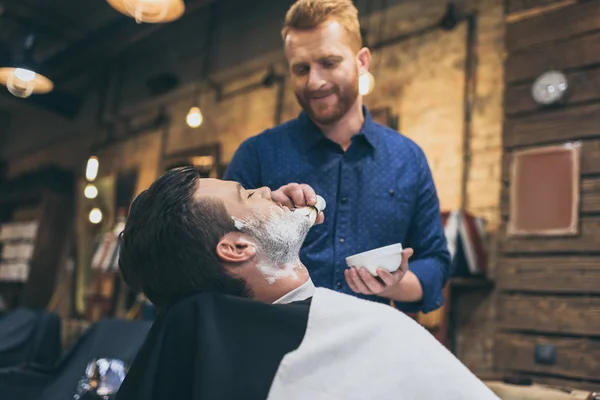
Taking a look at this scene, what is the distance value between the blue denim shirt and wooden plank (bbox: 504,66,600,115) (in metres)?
1.99

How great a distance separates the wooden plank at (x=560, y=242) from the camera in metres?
3.63

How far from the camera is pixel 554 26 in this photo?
401cm

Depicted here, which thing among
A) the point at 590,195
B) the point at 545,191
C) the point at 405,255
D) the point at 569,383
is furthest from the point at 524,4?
the point at 405,255

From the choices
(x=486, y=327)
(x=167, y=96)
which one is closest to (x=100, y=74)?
(x=167, y=96)

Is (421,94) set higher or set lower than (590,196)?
higher

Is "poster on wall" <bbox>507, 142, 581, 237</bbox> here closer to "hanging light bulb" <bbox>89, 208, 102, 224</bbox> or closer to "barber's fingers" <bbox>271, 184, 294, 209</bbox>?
"barber's fingers" <bbox>271, 184, 294, 209</bbox>

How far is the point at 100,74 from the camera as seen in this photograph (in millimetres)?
9359

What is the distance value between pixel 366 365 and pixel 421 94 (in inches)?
154

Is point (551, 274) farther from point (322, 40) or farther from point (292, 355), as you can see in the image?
point (292, 355)

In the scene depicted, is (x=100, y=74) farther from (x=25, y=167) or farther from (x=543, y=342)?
(x=543, y=342)

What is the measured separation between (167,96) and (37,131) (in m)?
4.32

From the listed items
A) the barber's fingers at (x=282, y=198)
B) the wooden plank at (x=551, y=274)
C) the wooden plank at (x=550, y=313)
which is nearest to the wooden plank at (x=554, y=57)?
the wooden plank at (x=551, y=274)

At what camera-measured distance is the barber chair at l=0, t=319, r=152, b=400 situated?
2.43 meters

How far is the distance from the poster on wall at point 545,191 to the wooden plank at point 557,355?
64 cm
